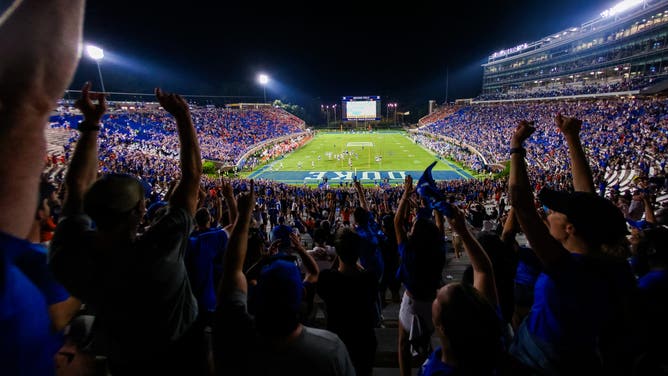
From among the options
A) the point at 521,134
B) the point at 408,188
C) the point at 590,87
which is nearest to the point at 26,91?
the point at 521,134

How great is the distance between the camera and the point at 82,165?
224cm

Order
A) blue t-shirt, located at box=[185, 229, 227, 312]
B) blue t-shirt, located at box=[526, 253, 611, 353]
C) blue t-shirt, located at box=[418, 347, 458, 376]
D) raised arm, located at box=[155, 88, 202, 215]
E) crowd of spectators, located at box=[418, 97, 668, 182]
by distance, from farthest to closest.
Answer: crowd of spectators, located at box=[418, 97, 668, 182] < blue t-shirt, located at box=[185, 229, 227, 312] < raised arm, located at box=[155, 88, 202, 215] < blue t-shirt, located at box=[526, 253, 611, 353] < blue t-shirt, located at box=[418, 347, 458, 376]

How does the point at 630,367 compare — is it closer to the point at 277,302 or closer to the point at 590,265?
the point at 590,265

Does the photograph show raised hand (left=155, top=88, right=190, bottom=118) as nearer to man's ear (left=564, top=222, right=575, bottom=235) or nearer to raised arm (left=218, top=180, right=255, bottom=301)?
raised arm (left=218, top=180, right=255, bottom=301)

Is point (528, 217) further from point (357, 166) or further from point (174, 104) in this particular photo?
point (357, 166)

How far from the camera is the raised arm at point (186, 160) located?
79.0 inches

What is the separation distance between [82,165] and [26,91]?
1532 millimetres

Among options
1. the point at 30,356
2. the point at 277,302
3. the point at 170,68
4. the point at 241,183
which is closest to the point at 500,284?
the point at 277,302

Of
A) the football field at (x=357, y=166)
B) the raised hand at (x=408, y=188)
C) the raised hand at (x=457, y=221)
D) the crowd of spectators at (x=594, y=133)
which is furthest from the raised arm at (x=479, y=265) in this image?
the football field at (x=357, y=166)

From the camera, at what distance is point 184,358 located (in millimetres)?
1967

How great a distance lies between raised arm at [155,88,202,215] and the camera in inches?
79.0

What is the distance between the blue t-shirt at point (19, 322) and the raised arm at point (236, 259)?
87cm

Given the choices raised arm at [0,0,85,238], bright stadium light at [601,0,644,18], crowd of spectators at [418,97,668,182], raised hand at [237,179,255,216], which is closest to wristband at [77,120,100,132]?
raised hand at [237,179,255,216]

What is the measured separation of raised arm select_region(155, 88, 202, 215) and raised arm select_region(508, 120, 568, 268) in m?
2.00
